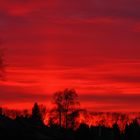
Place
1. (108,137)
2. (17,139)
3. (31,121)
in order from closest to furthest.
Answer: (17,139), (31,121), (108,137)

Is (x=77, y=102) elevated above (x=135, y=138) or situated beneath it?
elevated above

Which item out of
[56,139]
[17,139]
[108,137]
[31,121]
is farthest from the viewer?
[108,137]

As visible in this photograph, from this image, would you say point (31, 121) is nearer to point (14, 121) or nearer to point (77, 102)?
point (14, 121)

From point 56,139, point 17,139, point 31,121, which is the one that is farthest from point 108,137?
point 17,139

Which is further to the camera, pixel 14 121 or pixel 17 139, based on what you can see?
pixel 14 121

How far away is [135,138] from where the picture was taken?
560 feet

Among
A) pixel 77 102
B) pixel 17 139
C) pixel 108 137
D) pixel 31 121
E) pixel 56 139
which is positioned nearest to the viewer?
pixel 17 139

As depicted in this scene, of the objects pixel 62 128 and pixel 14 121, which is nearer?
pixel 14 121

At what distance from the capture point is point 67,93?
654 feet

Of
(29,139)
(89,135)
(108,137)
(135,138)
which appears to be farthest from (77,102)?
(29,139)

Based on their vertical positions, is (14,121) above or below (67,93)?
below

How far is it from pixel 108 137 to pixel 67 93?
23095 millimetres

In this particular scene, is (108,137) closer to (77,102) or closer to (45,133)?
(77,102)

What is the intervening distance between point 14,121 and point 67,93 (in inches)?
2099
